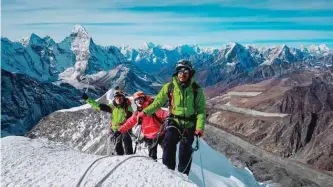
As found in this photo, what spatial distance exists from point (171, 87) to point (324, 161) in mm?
100255

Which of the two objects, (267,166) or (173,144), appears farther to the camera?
(267,166)

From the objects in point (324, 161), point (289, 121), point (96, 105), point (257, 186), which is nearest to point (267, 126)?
point (289, 121)

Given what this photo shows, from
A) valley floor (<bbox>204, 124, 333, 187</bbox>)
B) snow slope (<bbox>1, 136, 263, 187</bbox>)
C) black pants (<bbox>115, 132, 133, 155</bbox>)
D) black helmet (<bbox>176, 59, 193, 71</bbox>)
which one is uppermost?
black helmet (<bbox>176, 59, 193, 71</bbox>)

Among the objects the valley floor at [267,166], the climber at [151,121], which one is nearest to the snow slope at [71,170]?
the climber at [151,121]

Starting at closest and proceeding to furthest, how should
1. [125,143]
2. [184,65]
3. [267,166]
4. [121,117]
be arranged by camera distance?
[184,65], [125,143], [121,117], [267,166]

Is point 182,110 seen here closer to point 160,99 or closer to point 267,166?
point 160,99

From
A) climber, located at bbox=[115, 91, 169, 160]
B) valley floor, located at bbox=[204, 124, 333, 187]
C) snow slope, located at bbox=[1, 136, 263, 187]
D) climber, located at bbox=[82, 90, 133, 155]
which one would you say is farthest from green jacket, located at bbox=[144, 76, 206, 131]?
valley floor, located at bbox=[204, 124, 333, 187]

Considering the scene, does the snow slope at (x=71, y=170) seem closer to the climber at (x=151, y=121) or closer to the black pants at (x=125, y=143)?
the climber at (x=151, y=121)

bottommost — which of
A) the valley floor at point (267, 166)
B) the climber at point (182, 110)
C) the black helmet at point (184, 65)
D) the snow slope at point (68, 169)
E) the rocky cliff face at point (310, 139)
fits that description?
the rocky cliff face at point (310, 139)

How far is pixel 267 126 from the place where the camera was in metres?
152

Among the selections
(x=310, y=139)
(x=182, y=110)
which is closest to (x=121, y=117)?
(x=182, y=110)

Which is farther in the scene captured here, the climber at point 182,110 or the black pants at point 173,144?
the black pants at point 173,144

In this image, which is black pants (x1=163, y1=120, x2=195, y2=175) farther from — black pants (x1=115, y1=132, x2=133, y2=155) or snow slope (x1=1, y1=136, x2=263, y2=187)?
black pants (x1=115, y1=132, x2=133, y2=155)

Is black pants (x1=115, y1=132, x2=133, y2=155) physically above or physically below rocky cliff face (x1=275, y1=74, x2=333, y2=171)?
above
